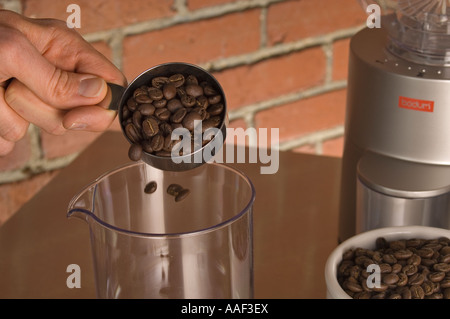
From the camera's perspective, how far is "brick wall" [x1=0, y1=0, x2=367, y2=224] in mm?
976

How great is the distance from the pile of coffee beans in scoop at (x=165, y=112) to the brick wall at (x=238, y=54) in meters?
0.39

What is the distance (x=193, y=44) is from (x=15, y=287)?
507 millimetres

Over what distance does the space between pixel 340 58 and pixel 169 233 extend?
76 centimetres

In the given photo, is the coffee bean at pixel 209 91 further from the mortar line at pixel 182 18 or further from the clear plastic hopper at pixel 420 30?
the mortar line at pixel 182 18

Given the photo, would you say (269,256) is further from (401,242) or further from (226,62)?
(226,62)

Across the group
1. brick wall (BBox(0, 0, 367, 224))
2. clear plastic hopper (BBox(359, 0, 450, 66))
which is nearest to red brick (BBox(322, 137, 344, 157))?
brick wall (BBox(0, 0, 367, 224))

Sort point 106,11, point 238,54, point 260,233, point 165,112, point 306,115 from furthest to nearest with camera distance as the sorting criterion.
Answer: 1. point 306,115
2. point 238,54
3. point 106,11
4. point 260,233
5. point 165,112

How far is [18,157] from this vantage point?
0.99 metres

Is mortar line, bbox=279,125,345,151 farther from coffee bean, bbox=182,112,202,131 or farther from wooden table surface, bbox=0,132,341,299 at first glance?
coffee bean, bbox=182,112,202,131

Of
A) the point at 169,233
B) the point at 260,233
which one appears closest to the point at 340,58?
the point at 260,233

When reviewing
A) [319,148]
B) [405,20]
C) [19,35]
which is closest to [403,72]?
[405,20]

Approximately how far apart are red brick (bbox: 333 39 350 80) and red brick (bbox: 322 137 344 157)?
0.13 meters

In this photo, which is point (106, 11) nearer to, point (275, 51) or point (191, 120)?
point (275, 51)

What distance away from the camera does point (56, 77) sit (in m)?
0.61
